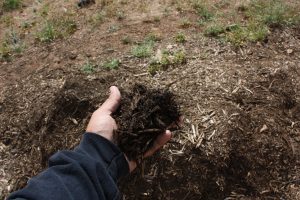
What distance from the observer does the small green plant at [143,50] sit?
17.3 ft

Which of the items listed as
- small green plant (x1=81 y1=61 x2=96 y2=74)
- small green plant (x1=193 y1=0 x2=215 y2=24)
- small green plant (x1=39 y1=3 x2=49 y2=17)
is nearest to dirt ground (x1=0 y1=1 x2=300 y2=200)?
small green plant (x1=81 y1=61 x2=96 y2=74)

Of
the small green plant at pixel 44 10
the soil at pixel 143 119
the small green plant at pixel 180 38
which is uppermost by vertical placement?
the soil at pixel 143 119

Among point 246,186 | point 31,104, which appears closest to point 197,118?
point 246,186

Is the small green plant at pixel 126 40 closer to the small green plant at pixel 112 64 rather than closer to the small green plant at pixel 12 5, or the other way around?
the small green plant at pixel 112 64

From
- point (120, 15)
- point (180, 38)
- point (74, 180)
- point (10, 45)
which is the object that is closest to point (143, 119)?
point (74, 180)

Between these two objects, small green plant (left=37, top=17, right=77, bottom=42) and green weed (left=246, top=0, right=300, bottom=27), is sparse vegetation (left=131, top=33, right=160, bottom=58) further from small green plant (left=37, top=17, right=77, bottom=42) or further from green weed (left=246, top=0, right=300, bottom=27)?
green weed (left=246, top=0, right=300, bottom=27)

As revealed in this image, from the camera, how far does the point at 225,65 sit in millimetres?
5012

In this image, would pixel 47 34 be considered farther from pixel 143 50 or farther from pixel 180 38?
Result: pixel 180 38

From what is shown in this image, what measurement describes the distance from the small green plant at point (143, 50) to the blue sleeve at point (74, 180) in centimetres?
251

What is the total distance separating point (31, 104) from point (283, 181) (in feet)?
10.3

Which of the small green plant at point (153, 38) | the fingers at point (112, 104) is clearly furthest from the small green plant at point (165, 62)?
the fingers at point (112, 104)

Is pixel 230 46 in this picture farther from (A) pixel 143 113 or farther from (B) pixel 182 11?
(A) pixel 143 113

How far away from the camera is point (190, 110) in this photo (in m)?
4.46

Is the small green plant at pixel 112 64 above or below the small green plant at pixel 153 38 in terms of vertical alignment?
below
